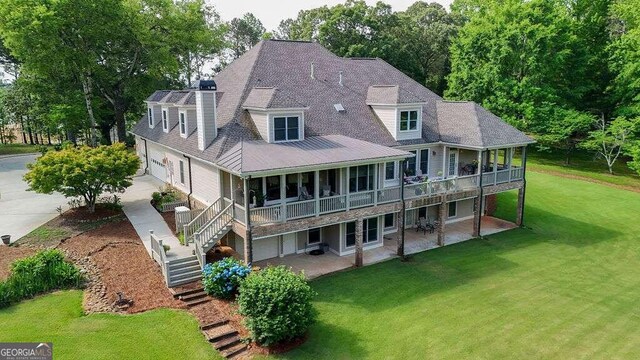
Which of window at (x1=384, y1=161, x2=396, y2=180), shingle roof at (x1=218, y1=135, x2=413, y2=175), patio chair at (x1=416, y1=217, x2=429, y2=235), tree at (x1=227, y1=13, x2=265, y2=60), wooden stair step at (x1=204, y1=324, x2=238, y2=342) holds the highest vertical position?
tree at (x1=227, y1=13, x2=265, y2=60)

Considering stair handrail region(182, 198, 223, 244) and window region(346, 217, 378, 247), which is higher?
stair handrail region(182, 198, 223, 244)

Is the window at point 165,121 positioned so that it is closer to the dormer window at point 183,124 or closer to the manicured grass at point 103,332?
the dormer window at point 183,124

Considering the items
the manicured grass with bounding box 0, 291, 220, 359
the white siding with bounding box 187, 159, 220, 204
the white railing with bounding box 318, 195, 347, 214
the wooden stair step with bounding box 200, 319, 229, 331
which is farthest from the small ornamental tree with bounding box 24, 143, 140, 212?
the wooden stair step with bounding box 200, 319, 229, 331

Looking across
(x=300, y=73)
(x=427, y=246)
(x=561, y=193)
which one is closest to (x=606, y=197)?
(x=561, y=193)

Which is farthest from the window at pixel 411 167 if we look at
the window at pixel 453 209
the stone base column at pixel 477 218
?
the stone base column at pixel 477 218

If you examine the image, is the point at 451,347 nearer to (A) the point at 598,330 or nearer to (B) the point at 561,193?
(A) the point at 598,330

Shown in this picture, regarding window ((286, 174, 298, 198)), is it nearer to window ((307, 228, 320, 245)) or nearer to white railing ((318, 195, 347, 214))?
white railing ((318, 195, 347, 214))
